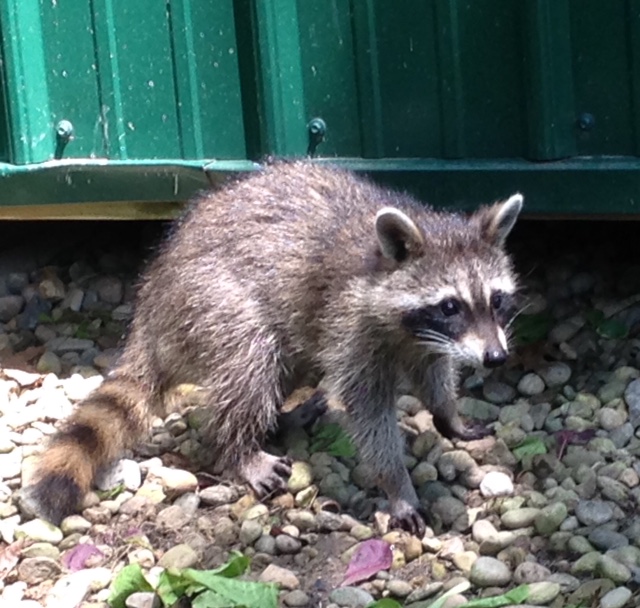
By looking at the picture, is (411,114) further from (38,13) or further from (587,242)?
(38,13)

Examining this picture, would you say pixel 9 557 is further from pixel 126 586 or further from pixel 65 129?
pixel 65 129

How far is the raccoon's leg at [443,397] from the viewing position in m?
4.27

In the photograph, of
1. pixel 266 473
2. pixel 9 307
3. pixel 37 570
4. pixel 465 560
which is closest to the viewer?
pixel 465 560

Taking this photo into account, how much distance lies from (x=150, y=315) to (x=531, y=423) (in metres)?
1.44

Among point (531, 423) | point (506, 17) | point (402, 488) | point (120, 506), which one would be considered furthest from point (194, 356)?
point (506, 17)

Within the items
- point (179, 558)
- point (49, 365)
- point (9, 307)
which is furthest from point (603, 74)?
point (9, 307)

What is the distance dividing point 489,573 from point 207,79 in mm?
2435

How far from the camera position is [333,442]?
4.38m

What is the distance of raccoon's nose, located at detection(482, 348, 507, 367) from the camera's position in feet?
11.9

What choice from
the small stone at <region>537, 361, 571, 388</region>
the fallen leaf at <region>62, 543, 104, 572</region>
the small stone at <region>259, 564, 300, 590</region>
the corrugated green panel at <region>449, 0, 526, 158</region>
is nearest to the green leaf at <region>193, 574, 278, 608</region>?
the small stone at <region>259, 564, 300, 590</region>

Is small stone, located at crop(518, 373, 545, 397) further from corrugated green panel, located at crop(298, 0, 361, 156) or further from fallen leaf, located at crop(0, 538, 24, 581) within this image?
fallen leaf, located at crop(0, 538, 24, 581)

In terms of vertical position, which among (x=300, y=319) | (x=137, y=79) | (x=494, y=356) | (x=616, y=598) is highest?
(x=137, y=79)

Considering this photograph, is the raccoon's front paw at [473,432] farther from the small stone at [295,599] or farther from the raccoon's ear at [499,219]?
the small stone at [295,599]

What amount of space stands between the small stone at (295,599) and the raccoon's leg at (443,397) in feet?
3.43
